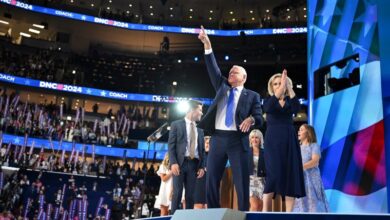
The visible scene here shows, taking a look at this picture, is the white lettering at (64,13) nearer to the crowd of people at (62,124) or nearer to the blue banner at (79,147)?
the crowd of people at (62,124)

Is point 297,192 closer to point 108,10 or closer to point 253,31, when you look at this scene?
point 253,31

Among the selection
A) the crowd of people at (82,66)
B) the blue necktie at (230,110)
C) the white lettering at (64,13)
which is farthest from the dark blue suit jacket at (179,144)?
the white lettering at (64,13)

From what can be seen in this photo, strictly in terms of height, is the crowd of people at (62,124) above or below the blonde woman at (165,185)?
above

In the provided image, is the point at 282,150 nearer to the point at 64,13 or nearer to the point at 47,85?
Result: the point at 47,85

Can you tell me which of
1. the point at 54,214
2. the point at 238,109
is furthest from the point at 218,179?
the point at 54,214

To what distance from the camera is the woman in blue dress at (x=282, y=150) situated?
12.7ft

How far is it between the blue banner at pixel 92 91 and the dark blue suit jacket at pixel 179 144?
17.5 meters

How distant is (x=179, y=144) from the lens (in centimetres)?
480

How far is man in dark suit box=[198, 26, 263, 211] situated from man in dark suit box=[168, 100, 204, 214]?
885mm

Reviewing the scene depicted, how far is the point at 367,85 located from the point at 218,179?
9.45 ft

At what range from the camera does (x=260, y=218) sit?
2678mm

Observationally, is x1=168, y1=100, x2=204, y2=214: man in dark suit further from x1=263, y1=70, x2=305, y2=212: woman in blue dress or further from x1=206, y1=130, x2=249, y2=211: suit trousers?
x1=263, y1=70, x2=305, y2=212: woman in blue dress

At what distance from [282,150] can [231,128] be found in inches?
19.4

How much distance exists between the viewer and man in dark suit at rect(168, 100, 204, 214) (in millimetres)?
4715
